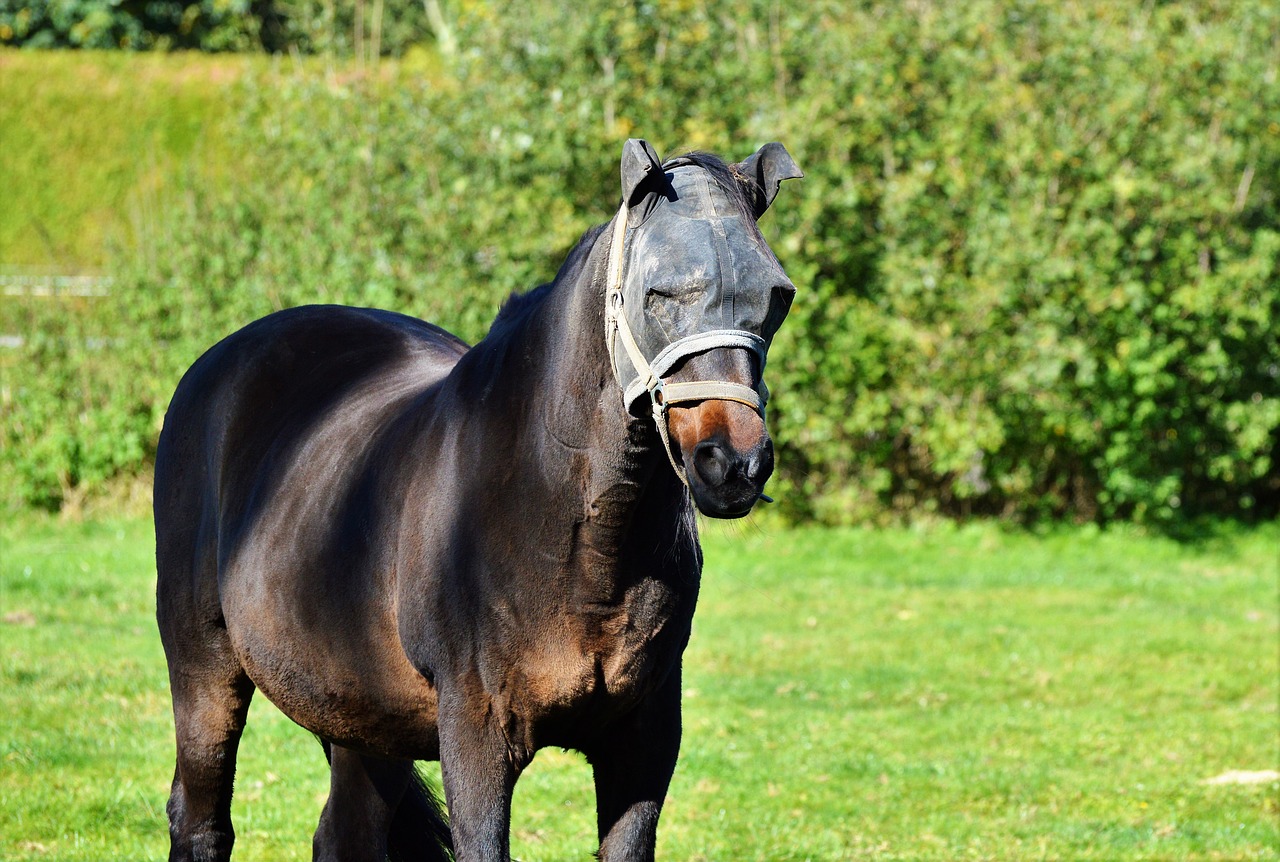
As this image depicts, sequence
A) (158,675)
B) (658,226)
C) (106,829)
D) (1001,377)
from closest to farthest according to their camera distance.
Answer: (658,226), (106,829), (158,675), (1001,377)

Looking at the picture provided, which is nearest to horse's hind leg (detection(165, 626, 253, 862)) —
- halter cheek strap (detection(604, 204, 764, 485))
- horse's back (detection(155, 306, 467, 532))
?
horse's back (detection(155, 306, 467, 532))

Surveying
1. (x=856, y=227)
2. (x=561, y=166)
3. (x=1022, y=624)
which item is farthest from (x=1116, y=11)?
(x=1022, y=624)

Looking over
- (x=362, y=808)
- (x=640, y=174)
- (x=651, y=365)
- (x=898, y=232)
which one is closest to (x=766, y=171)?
(x=640, y=174)

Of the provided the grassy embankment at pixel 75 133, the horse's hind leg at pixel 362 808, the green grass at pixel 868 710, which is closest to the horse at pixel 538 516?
the horse's hind leg at pixel 362 808

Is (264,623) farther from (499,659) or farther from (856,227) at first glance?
(856,227)

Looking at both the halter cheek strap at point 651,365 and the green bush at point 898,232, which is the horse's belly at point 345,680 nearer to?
the halter cheek strap at point 651,365

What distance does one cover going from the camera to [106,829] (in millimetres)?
5391

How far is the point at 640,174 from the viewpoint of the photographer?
262cm

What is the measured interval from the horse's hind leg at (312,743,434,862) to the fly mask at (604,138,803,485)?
6.48ft

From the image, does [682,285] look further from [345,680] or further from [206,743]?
[206,743]

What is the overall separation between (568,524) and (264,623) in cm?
120

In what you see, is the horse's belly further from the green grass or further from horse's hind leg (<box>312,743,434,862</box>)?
the green grass

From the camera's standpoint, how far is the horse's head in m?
2.41

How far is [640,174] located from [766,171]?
0.36 metres
